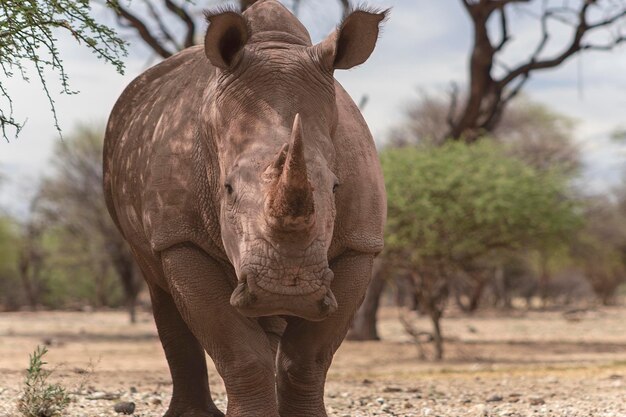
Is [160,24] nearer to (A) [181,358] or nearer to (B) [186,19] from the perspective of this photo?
(B) [186,19]

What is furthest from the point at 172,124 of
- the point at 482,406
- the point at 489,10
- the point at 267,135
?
the point at 489,10

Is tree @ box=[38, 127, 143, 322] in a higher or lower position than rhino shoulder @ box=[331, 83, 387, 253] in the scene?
higher

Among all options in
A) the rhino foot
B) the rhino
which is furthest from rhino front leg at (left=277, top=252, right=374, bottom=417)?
the rhino foot

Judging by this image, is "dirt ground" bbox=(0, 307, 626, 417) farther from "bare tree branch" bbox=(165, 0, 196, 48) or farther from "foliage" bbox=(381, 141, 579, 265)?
"bare tree branch" bbox=(165, 0, 196, 48)

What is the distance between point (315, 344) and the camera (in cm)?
584

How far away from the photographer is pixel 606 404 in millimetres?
8820

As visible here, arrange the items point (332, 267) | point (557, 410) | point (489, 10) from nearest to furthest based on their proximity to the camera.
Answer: point (332, 267), point (557, 410), point (489, 10)

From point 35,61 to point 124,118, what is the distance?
757 millimetres

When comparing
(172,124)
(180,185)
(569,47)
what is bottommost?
(180,185)

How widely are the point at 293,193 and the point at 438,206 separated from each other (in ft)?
44.4

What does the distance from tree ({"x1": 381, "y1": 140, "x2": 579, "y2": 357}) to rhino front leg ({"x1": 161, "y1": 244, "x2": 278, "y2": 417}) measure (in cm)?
1207

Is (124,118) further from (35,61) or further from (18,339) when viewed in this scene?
(18,339)

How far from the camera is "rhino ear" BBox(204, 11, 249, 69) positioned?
5359mm

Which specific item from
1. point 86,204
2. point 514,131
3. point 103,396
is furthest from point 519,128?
point 103,396
